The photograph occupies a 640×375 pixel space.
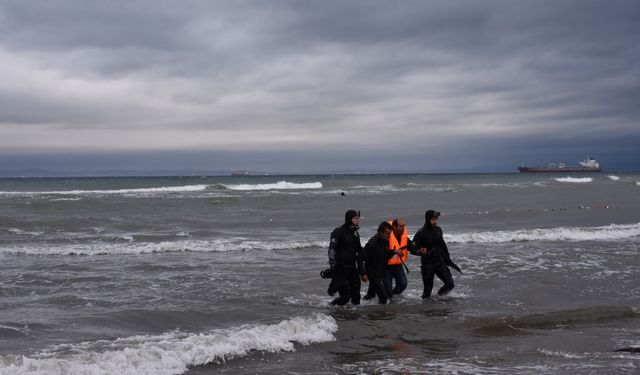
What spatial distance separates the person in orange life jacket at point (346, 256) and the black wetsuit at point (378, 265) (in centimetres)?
22

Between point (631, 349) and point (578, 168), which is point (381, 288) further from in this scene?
point (578, 168)

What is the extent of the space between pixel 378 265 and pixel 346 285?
637 millimetres

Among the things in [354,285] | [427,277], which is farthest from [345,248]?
[427,277]

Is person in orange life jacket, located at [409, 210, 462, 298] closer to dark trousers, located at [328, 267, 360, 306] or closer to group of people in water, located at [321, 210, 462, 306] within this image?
group of people in water, located at [321, 210, 462, 306]

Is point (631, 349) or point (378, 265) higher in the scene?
point (378, 265)

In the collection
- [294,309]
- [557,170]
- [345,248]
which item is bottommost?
[294,309]

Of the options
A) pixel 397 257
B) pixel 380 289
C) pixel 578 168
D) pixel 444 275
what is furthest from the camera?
pixel 578 168

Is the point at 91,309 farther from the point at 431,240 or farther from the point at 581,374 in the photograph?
the point at 581,374

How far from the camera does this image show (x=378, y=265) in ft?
33.0

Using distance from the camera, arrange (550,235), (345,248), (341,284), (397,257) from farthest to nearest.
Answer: (550,235), (397,257), (341,284), (345,248)

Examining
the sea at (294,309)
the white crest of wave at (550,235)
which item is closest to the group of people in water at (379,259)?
the sea at (294,309)

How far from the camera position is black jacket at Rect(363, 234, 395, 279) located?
10.0 meters

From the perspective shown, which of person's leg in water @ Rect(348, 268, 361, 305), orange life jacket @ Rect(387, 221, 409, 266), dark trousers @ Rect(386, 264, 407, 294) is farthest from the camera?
dark trousers @ Rect(386, 264, 407, 294)

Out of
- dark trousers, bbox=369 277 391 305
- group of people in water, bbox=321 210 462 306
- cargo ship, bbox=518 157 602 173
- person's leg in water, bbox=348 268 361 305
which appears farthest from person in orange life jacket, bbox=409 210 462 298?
cargo ship, bbox=518 157 602 173
